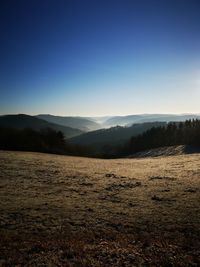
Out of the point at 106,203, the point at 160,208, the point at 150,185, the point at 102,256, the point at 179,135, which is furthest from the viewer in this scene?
the point at 179,135

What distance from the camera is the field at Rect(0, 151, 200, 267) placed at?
414 inches

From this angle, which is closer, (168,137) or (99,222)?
(99,222)

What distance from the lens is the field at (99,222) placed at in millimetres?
10522

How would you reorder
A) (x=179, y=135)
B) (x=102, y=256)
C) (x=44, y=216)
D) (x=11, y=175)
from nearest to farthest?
(x=102, y=256) → (x=44, y=216) → (x=11, y=175) → (x=179, y=135)

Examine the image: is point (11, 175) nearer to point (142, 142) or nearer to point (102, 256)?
point (102, 256)

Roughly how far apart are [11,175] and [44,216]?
12513 mm

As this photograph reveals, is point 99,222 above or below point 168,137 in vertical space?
above

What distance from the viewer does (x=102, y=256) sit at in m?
10.6

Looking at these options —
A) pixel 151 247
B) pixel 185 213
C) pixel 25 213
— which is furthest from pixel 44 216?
pixel 185 213

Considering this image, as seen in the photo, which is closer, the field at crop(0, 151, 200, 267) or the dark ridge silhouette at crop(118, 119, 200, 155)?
the field at crop(0, 151, 200, 267)

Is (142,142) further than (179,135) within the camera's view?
Yes

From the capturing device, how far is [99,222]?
14.3 meters

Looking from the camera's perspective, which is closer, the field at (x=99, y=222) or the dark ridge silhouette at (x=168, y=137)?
the field at (x=99, y=222)

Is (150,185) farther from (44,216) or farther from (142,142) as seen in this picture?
(142,142)
